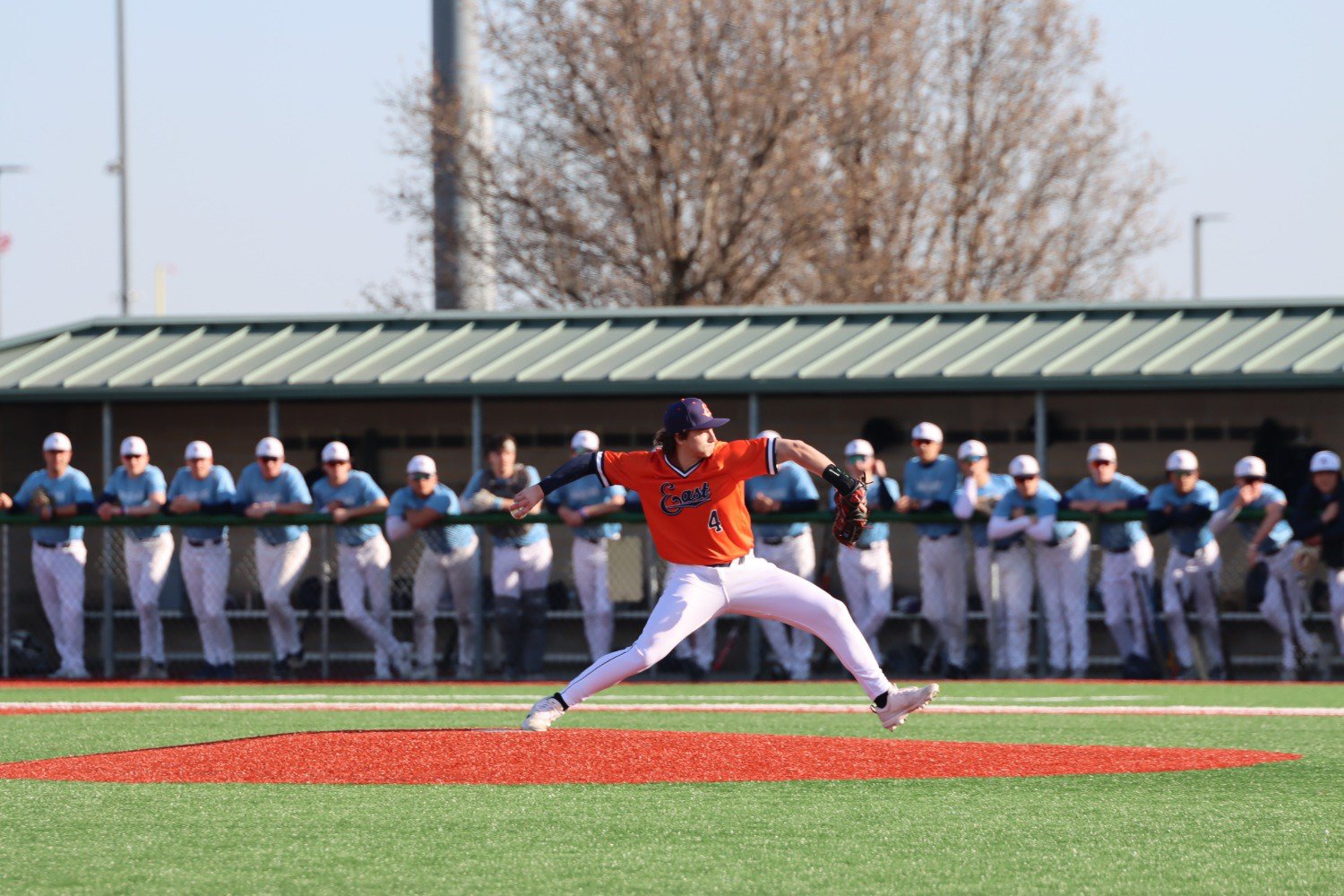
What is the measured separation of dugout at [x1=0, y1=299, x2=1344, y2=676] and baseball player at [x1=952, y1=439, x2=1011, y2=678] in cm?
70

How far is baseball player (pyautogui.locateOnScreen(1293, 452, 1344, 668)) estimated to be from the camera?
45.3 ft

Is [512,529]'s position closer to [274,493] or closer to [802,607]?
[274,493]

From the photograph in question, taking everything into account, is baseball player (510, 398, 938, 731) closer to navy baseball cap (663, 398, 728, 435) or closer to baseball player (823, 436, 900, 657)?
navy baseball cap (663, 398, 728, 435)

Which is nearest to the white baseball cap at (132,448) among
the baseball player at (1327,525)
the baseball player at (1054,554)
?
the baseball player at (1054,554)

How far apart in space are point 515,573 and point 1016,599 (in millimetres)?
3564

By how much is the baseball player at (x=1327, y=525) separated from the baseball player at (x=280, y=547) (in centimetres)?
703

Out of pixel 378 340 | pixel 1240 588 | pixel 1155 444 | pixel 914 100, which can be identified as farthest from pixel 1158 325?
pixel 914 100

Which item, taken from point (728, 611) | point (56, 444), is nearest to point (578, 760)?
point (728, 611)

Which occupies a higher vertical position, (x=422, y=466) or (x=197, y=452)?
(x=197, y=452)

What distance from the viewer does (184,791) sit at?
7.44 metres

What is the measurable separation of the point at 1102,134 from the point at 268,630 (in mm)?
20141

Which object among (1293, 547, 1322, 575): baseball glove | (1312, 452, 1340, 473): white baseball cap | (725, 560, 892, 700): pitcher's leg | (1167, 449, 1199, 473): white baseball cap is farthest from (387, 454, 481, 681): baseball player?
(725, 560, 892, 700): pitcher's leg

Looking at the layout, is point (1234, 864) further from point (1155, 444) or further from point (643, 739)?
point (1155, 444)

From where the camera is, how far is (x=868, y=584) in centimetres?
1455
